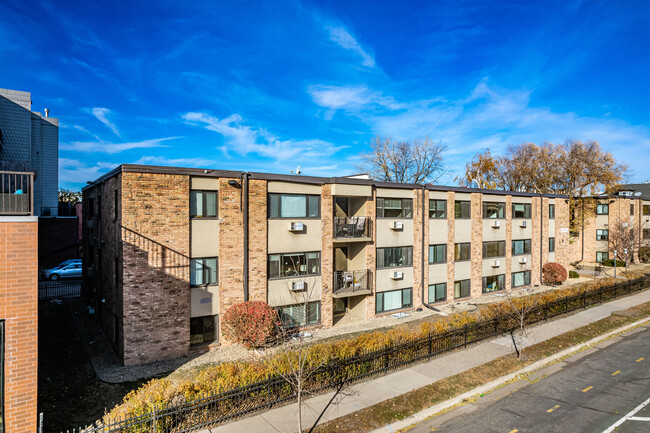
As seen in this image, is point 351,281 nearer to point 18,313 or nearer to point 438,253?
point 438,253

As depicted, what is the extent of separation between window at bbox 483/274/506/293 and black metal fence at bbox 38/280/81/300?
106ft

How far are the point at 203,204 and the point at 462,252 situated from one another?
758 inches

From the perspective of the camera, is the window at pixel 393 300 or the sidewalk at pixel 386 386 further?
the window at pixel 393 300

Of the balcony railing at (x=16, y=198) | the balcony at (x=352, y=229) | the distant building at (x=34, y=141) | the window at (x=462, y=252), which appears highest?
the distant building at (x=34, y=141)

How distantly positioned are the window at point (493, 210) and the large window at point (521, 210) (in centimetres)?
150

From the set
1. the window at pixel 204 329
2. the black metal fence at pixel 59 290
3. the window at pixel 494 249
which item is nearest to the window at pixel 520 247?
the window at pixel 494 249

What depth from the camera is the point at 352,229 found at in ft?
68.4

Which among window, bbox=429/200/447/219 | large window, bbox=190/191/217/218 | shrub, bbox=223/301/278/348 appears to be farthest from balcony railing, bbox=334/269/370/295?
large window, bbox=190/191/217/218

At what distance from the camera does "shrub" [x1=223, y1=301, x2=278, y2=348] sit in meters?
15.5

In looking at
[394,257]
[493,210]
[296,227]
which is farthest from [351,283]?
[493,210]

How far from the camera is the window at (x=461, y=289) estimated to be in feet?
85.2

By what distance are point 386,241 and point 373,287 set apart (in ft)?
9.94

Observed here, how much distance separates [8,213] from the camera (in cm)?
829

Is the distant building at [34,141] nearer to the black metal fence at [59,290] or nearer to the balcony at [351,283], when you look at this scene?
the black metal fence at [59,290]
